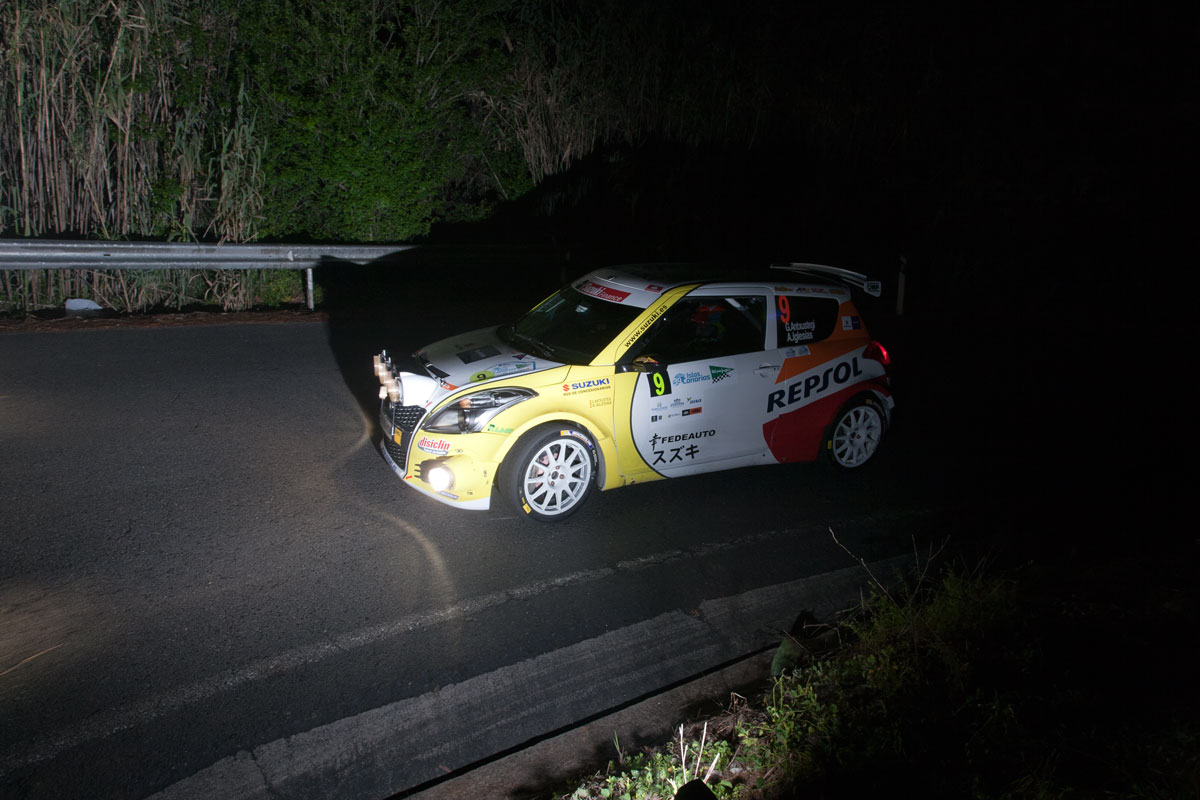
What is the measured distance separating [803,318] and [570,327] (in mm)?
1822

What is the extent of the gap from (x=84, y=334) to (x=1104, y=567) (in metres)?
9.86

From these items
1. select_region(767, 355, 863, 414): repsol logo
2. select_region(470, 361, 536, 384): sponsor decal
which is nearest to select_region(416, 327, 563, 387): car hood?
select_region(470, 361, 536, 384): sponsor decal

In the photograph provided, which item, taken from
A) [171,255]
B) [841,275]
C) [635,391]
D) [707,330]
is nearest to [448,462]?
[635,391]

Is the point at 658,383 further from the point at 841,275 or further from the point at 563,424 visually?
the point at 841,275

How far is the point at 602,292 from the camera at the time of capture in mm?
6680

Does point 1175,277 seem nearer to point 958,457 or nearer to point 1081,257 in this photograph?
point 1081,257

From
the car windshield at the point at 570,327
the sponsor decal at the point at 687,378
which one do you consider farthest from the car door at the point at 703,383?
the car windshield at the point at 570,327

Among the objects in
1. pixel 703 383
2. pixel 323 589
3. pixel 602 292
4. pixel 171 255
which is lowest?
pixel 323 589

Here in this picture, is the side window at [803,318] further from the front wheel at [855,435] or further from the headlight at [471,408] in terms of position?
the headlight at [471,408]

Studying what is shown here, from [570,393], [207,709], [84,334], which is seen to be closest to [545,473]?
[570,393]

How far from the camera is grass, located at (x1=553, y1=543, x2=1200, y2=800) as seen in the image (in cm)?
336

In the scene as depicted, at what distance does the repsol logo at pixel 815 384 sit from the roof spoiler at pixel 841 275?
0.62 m

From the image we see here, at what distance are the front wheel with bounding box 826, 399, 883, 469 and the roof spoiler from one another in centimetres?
93

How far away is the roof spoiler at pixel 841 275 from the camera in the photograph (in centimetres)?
719
